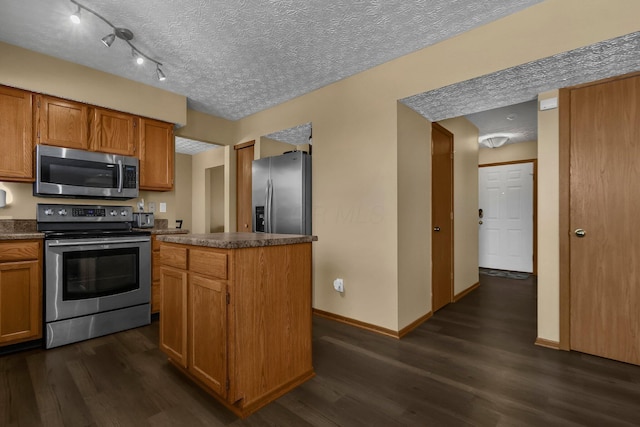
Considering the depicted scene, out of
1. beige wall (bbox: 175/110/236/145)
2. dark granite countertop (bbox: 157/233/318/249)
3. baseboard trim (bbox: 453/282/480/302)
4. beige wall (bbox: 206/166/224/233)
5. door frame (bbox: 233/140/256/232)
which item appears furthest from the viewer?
beige wall (bbox: 206/166/224/233)

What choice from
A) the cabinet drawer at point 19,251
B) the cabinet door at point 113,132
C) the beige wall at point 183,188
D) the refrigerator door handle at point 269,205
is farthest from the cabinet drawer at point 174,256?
the beige wall at point 183,188

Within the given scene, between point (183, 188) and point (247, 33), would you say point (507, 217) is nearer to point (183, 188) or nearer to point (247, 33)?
point (247, 33)

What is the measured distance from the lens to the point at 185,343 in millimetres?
1956

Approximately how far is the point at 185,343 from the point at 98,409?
0.53m

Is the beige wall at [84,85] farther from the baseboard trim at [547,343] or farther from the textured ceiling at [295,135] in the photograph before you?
the baseboard trim at [547,343]

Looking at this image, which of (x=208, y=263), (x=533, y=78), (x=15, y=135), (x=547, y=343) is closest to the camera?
(x=208, y=263)

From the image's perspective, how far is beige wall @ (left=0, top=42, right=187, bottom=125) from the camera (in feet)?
8.54

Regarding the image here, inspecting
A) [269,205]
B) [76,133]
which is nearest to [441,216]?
[269,205]

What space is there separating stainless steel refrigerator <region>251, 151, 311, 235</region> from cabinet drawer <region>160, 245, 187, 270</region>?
1.58 meters

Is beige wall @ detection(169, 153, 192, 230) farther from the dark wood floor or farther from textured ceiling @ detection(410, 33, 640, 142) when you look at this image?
textured ceiling @ detection(410, 33, 640, 142)

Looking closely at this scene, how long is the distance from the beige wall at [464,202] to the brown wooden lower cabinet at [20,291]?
433 centimetres

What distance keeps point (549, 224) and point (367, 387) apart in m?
2.05

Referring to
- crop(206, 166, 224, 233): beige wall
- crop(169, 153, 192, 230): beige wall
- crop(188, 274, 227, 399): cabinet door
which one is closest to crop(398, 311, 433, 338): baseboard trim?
crop(188, 274, 227, 399): cabinet door

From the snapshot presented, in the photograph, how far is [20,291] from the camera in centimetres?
242
